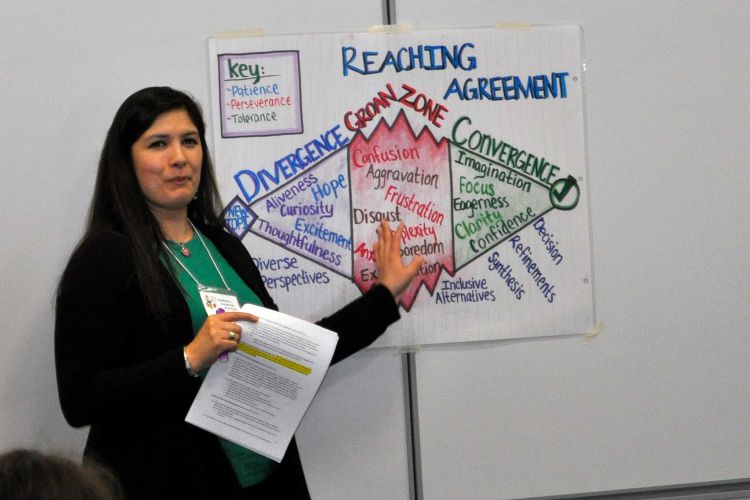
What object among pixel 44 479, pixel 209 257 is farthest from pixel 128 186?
pixel 44 479

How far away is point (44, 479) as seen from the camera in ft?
2.88

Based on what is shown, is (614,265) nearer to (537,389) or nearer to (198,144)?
(537,389)

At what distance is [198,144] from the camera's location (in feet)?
5.71

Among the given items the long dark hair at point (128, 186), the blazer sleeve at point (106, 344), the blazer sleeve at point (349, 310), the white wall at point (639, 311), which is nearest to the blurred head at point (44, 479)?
the blazer sleeve at point (106, 344)

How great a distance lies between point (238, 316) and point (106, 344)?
23 centimetres

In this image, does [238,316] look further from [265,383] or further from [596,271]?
[596,271]

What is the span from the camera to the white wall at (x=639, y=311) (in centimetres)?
210

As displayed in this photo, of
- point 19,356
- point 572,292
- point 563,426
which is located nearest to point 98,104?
point 19,356

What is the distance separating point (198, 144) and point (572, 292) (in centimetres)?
92

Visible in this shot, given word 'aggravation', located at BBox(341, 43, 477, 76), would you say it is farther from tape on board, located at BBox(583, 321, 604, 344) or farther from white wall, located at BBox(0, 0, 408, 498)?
tape on board, located at BBox(583, 321, 604, 344)

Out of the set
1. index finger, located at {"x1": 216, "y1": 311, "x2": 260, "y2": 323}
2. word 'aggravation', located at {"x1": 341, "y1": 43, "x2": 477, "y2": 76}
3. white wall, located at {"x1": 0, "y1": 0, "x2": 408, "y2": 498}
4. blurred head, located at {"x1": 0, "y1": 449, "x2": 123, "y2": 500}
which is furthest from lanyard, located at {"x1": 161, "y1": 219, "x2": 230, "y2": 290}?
blurred head, located at {"x1": 0, "y1": 449, "x2": 123, "y2": 500}

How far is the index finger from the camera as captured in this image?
5.17 feet

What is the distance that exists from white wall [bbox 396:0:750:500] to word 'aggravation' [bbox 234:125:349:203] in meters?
0.45

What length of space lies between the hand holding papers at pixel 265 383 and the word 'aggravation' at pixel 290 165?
1.47 feet
